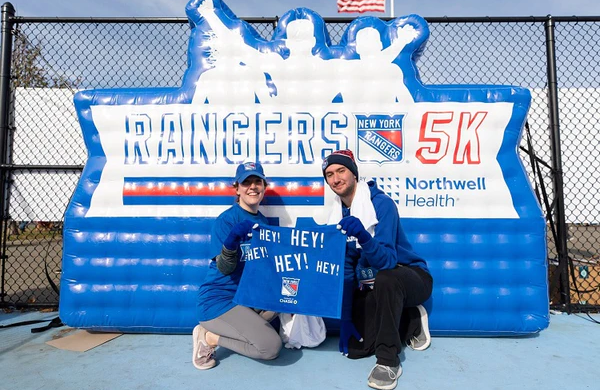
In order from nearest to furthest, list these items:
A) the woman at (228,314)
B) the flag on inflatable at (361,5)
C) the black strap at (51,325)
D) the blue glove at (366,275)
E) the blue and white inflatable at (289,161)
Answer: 1. the woman at (228,314)
2. the blue glove at (366,275)
3. the blue and white inflatable at (289,161)
4. the black strap at (51,325)
5. the flag on inflatable at (361,5)

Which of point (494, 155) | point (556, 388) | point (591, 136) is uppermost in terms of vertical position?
point (591, 136)

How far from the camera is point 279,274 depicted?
243cm

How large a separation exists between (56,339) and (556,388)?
372 centimetres

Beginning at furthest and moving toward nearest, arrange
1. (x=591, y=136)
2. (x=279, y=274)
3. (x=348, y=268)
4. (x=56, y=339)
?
(x=591, y=136) → (x=56, y=339) → (x=348, y=268) → (x=279, y=274)

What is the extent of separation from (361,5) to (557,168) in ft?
14.1

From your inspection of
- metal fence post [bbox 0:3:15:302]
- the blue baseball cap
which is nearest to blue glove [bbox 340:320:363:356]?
the blue baseball cap

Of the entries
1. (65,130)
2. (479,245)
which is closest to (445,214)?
(479,245)

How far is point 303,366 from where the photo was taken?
248 centimetres

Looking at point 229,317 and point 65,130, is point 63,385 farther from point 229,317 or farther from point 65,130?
point 65,130

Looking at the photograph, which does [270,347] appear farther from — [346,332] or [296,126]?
[296,126]

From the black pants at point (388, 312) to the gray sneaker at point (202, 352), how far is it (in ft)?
3.24

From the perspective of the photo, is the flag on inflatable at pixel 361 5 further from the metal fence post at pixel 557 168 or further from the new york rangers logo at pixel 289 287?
the new york rangers logo at pixel 289 287

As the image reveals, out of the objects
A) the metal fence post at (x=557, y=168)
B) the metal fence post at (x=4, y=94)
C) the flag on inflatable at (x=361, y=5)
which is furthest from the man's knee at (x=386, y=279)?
the flag on inflatable at (x=361, y=5)

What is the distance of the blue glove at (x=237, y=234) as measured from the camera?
231 centimetres
